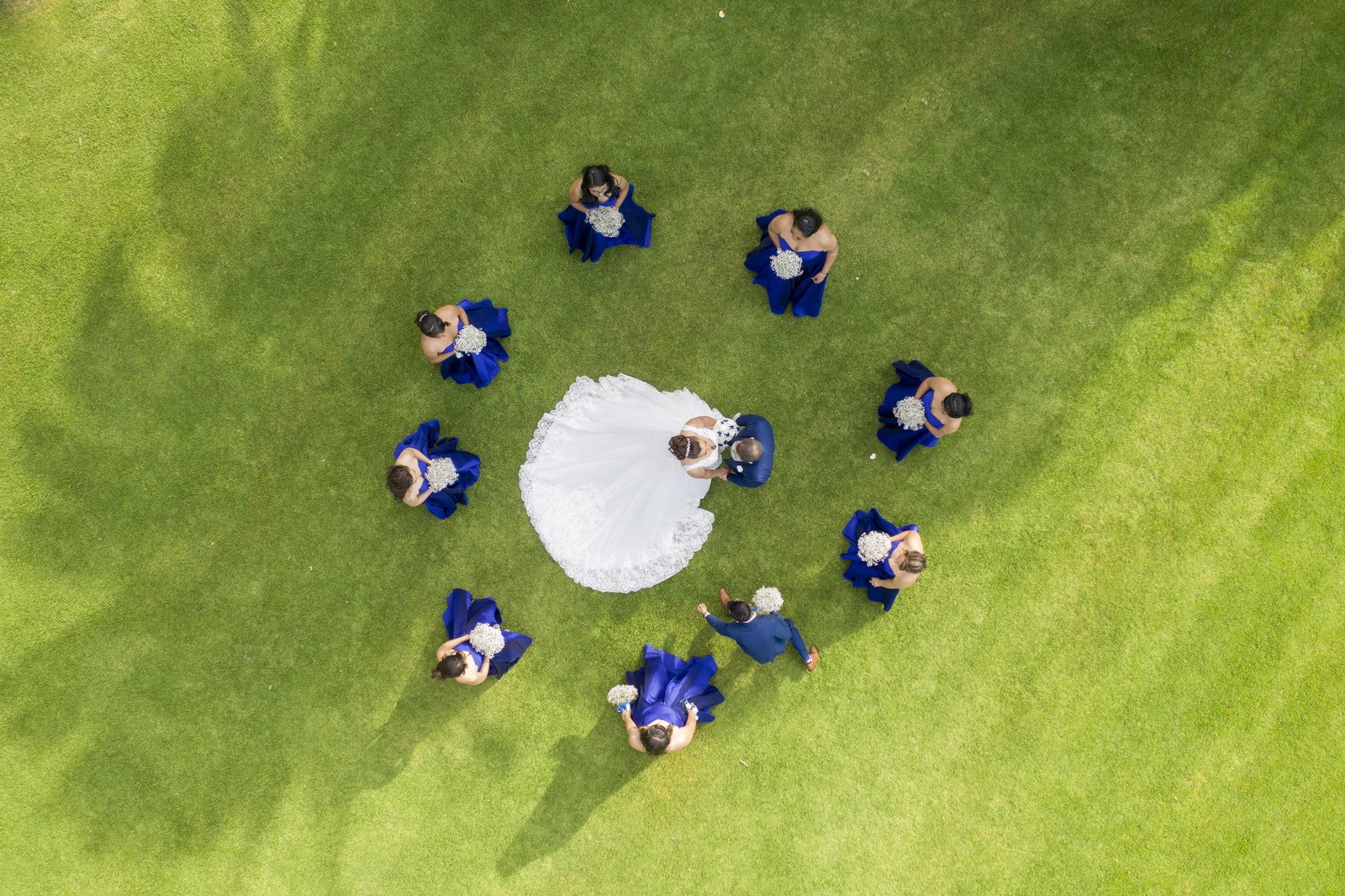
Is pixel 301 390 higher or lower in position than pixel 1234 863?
higher

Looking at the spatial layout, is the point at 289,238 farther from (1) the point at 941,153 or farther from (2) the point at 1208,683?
(2) the point at 1208,683

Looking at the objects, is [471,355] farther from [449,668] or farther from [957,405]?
[957,405]

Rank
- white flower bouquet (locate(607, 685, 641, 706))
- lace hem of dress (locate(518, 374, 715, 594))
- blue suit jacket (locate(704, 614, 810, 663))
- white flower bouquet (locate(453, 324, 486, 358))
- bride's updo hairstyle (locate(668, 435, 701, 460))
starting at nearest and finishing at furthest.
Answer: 1. bride's updo hairstyle (locate(668, 435, 701, 460))
2. white flower bouquet (locate(453, 324, 486, 358))
3. blue suit jacket (locate(704, 614, 810, 663))
4. white flower bouquet (locate(607, 685, 641, 706))
5. lace hem of dress (locate(518, 374, 715, 594))

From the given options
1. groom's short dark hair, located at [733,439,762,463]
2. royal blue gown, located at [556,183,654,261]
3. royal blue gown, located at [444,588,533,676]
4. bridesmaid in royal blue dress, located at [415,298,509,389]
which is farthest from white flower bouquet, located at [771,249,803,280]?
royal blue gown, located at [444,588,533,676]

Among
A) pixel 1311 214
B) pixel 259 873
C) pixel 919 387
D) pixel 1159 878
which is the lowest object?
pixel 1159 878

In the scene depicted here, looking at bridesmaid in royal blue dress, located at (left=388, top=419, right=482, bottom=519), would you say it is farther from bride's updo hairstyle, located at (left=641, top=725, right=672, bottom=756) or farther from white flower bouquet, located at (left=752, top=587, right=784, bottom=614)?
white flower bouquet, located at (left=752, top=587, right=784, bottom=614)

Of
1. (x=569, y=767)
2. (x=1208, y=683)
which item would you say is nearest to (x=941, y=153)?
(x=1208, y=683)
